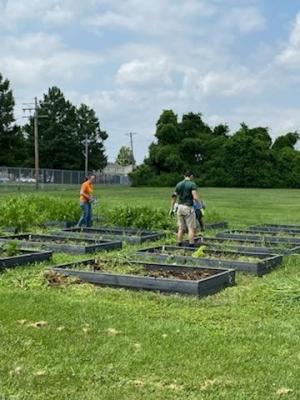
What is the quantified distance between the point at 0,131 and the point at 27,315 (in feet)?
225

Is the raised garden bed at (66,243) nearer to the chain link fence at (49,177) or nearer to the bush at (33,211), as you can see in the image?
the bush at (33,211)

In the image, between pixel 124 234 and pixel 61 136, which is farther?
pixel 61 136

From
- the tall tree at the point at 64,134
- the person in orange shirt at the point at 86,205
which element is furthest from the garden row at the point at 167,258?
the tall tree at the point at 64,134

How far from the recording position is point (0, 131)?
73688 millimetres

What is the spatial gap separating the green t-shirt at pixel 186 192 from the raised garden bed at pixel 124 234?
160cm

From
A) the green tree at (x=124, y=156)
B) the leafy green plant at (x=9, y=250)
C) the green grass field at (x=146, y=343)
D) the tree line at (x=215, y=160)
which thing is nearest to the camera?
the green grass field at (x=146, y=343)

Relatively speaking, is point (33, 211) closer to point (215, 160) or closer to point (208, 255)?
point (208, 255)

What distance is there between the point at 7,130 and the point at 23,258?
215ft

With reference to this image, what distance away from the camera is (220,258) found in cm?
1179

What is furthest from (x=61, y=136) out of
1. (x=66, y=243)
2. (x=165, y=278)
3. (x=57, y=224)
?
(x=165, y=278)

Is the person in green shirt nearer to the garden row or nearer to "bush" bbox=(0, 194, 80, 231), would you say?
the garden row

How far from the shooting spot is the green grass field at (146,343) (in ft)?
17.3

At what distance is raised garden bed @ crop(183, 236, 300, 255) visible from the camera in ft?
43.5

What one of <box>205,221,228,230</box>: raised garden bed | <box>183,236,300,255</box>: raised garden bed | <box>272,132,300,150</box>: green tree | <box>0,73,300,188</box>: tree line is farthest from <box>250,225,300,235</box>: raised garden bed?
<box>272,132,300,150</box>: green tree
